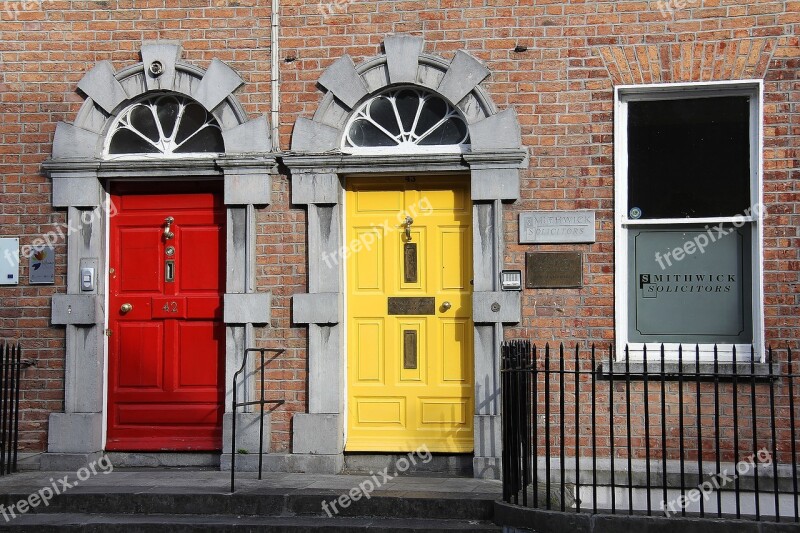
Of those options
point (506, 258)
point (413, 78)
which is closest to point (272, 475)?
point (506, 258)

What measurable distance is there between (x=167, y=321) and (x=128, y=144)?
155 cm

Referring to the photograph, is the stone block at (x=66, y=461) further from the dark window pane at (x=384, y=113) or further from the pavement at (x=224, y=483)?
the dark window pane at (x=384, y=113)

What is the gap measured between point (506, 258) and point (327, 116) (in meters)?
1.87

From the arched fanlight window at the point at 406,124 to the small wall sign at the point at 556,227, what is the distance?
850mm

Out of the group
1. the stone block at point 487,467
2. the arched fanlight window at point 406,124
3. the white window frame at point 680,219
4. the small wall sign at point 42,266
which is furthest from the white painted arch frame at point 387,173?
the small wall sign at point 42,266

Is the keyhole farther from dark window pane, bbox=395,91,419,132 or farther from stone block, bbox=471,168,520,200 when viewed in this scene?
dark window pane, bbox=395,91,419,132

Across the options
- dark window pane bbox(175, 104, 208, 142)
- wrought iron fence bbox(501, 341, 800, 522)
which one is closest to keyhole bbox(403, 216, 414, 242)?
wrought iron fence bbox(501, 341, 800, 522)

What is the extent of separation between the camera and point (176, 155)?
8328 mm

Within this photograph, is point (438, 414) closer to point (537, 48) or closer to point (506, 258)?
point (506, 258)

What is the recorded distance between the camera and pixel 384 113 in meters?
8.20

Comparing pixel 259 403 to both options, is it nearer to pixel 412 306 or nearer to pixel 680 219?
pixel 412 306

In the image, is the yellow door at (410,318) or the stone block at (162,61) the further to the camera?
the stone block at (162,61)

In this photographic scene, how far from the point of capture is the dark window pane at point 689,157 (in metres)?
7.74

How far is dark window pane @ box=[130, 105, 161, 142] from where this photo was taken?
844 cm
